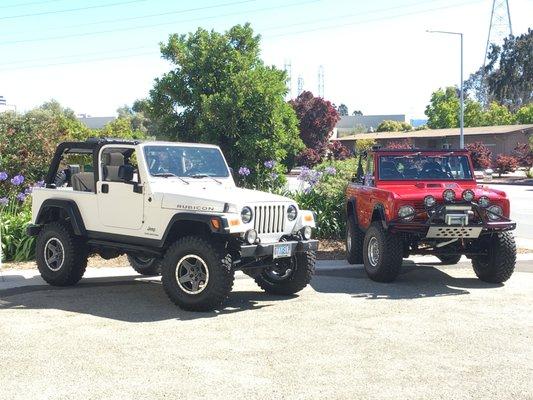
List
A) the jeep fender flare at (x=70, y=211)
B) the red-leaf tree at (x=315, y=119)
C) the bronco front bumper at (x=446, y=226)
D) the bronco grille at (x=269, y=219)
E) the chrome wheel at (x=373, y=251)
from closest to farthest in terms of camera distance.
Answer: the bronco grille at (x=269, y=219) < the jeep fender flare at (x=70, y=211) < the bronco front bumper at (x=446, y=226) < the chrome wheel at (x=373, y=251) < the red-leaf tree at (x=315, y=119)

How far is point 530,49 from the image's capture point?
282 ft

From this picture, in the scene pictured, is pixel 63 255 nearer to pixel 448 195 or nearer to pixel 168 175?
pixel 168 175

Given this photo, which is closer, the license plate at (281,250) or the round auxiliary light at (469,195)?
the license plate at (281,250)

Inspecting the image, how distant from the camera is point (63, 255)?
920 cm

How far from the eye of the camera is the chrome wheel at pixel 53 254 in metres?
9.30

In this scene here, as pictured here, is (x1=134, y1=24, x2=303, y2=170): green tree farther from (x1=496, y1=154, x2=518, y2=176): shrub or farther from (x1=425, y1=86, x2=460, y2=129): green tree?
(x1=425, y1=86, x2=460, y2=129): green tree

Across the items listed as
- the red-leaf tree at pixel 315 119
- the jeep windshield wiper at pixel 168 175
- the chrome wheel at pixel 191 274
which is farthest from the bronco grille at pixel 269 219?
the red-leaf tree at pixel 315 119

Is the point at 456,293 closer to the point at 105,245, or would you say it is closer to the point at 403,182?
the point at 403,182

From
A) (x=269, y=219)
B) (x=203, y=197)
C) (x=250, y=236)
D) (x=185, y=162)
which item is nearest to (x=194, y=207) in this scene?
(x=203, y=197)

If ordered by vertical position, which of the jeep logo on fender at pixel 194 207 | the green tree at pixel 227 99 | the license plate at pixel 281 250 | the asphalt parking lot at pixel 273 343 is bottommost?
the asphalt parking lot at pixel 273 343

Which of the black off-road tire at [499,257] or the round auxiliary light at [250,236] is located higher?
the round auxiliary light at [250,236]

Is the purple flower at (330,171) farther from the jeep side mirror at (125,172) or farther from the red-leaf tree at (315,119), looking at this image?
the red-leaf tree at (315,119)

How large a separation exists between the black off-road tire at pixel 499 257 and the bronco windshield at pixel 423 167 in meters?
1.49

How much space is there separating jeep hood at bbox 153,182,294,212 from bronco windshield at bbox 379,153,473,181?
2989 mm
